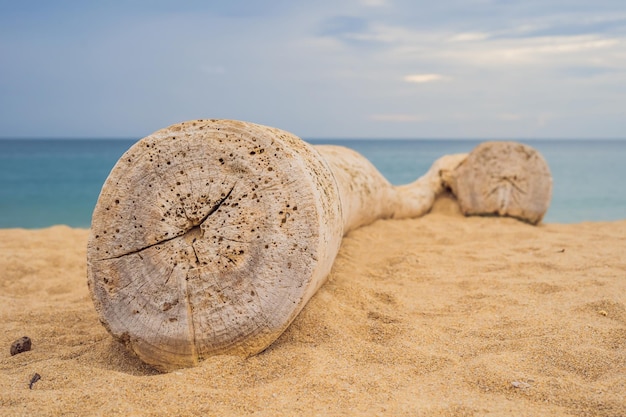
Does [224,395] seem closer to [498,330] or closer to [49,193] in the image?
[498,330]

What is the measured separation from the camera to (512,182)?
7102mm

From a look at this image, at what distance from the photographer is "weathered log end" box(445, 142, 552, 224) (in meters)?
7.09

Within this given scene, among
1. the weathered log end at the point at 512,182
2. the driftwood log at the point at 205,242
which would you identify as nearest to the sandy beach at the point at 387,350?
the driftwood log at the point at 205,242

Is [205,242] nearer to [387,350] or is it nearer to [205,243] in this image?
[205,243]

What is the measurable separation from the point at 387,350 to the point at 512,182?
5082 mm

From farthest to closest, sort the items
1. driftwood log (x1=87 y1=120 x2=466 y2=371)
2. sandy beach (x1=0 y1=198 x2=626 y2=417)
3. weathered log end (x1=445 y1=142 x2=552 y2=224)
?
weathered log end (x1=445 y1=142 x2=552 y2=224) → driftwood log (x1=87 y1=120 x2=466 y2=371) → sandy beach (x1=0 y1=198 x2=626 y2=417)

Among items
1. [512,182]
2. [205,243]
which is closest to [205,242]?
[205,243]

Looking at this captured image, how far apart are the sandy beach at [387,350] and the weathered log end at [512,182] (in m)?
2.25

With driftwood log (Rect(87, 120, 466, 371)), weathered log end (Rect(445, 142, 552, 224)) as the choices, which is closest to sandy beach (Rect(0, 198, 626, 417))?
driftwood log (Rect(87, 120, 466, 371))

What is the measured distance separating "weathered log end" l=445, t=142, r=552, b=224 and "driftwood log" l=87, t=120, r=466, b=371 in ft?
16.1

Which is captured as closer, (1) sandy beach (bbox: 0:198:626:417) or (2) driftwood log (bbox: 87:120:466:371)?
(1) sandy beach (bbox: 0:198:626:417)

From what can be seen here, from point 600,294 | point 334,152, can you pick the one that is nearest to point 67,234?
point 334,152

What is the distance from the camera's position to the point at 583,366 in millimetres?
2543

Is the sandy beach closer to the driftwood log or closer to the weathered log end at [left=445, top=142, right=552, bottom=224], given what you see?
the driftwood log
